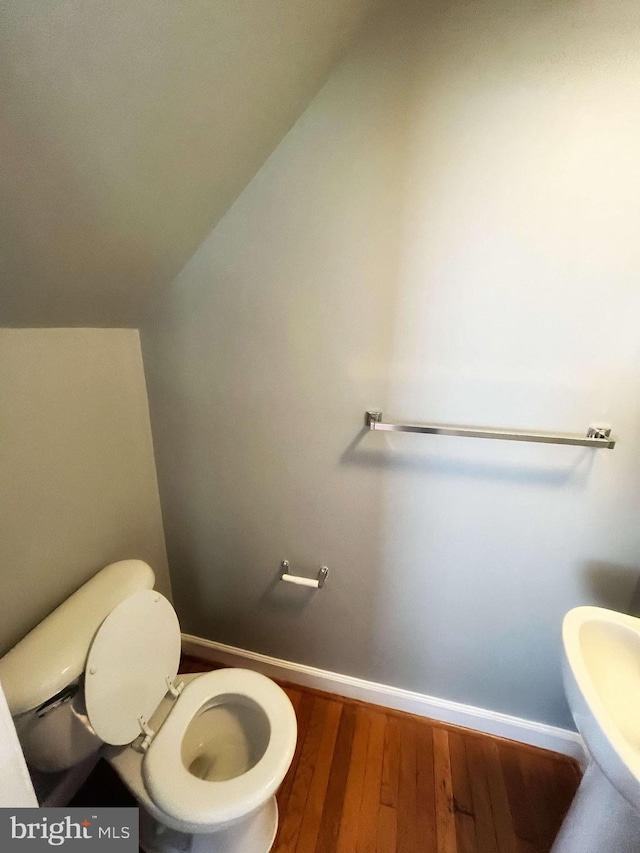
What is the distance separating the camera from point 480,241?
1.06 meters

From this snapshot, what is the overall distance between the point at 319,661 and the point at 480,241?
1611mm

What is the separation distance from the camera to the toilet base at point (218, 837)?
108 centimetres

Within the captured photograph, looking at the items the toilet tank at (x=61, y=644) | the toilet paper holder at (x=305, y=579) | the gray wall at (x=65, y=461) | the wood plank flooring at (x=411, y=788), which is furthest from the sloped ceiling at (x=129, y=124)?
the wood plank flooring at (x=411, y=788)

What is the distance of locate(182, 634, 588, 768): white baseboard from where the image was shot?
145cm

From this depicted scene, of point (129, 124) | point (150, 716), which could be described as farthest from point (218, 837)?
point (129, 124)

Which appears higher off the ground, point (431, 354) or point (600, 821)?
point (431, 354)

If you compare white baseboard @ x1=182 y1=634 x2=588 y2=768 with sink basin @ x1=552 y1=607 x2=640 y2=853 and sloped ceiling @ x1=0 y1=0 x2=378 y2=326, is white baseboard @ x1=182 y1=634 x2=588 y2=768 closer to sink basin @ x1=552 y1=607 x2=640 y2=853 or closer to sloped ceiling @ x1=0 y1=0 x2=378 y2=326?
sink basin @ x1=552 y1=607 x2=640 y2=853

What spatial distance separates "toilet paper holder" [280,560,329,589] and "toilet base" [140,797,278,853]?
60cm

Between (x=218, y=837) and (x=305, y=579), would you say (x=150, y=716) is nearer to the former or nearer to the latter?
(x=218, y=837)

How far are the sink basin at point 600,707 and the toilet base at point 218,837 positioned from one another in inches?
31.8

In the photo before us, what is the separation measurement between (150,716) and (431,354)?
52.0 inches

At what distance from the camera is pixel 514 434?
111 centimetres

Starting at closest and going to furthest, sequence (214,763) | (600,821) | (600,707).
A: (600,707) → (600,821) → (214,763)

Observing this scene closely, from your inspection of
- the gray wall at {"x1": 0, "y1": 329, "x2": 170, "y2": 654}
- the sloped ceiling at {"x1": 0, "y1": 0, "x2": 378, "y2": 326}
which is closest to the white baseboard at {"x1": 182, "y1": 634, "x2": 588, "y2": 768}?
the gray wall at {"x1": 0, "y1": 329, "x2": 170, "y2": 654}
